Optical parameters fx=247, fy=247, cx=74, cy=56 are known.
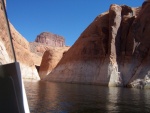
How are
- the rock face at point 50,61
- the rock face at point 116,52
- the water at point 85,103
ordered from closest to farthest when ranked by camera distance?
the water at point 85,103 < the rock face at point 116,52 < the rock face at point 50,61

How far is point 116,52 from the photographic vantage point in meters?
59.8

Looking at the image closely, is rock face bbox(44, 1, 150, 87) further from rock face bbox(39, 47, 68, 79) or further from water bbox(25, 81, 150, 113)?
rock face bbox(39, 47, 68, 79)

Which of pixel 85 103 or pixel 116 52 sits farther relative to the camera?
pixel 116 52

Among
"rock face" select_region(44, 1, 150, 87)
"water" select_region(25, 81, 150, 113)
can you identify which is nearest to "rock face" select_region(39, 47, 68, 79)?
"rock face" select_region(44, 1, 150, 87)

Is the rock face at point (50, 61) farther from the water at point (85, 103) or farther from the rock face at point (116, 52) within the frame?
the water at point (85, 103)

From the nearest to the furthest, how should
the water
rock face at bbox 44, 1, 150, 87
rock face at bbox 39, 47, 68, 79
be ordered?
the water → rock face at bbox 44, 1, 150, 87 → rock face at bbox 39, 47, 68, 79

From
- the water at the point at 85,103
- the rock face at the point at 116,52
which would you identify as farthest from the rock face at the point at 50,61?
the water at the point at 85,103

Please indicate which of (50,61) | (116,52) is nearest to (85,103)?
(116,52)

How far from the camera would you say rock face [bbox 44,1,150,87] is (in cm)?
5541

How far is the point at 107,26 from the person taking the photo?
65750mm

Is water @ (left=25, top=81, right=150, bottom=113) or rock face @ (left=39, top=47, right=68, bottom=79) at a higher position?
rock face @ (left=39, top=47, right=68, bottom=79)

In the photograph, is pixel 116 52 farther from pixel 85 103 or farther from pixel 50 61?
pixel 50 61

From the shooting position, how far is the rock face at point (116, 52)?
5541cm

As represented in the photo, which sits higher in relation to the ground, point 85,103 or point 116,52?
point 116,52
